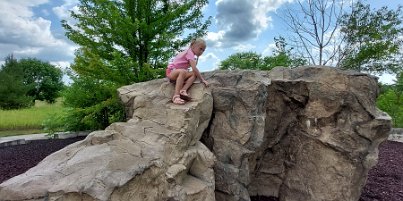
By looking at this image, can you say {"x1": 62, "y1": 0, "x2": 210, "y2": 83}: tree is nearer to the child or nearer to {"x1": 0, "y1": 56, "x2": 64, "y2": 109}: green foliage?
the child

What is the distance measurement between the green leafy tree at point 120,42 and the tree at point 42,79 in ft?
113

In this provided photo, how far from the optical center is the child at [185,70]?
18.2 feet

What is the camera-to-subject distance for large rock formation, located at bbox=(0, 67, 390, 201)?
13.2 feet

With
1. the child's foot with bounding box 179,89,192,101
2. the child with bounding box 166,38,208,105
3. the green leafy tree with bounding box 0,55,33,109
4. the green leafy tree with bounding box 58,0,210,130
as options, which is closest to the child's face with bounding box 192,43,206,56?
the child with bounding box 166,38,208,105

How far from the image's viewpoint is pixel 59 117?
13.3 meters

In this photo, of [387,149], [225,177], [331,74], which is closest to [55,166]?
[225,177]

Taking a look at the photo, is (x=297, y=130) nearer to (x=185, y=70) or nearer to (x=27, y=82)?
(x=185, y=70)

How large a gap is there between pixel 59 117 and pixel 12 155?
3036mm

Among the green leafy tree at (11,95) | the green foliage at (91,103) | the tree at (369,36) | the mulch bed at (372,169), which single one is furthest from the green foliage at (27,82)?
the tree at (369,36)

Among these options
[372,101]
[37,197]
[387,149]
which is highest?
[372,101]

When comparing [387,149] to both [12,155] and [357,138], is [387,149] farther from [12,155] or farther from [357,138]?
[12,155]

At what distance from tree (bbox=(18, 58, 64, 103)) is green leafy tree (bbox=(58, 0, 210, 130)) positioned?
34580mm

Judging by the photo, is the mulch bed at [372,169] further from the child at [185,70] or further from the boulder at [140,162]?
the child at [185,70]

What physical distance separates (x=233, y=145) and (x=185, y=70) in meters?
1.37
